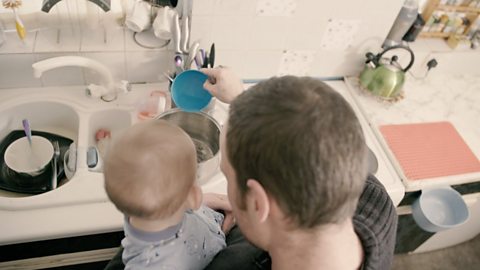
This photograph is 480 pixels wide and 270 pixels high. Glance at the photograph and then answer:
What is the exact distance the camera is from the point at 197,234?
93cm

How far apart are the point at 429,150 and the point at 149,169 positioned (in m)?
1.21

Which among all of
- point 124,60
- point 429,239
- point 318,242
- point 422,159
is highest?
point 318,242

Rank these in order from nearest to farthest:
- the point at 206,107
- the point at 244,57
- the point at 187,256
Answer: the point at 187,256, the point at 206,107, the point at 244,57

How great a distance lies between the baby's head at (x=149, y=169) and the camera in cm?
68

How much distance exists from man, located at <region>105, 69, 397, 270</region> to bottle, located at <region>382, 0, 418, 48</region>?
110 cm

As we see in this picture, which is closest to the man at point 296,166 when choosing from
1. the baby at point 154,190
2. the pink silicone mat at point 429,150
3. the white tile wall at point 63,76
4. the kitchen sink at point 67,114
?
the baby at point 154,190

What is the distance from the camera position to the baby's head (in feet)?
2.23

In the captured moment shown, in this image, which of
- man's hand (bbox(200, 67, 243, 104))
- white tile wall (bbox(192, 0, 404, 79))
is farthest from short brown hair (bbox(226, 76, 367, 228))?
white tile wall (bbox(192, 0, 404, 79))

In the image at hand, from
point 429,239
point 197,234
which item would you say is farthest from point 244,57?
point 429,239

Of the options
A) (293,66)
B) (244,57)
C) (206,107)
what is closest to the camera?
(206,107)

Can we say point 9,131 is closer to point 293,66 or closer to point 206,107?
point 206,107

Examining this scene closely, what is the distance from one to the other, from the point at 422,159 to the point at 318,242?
92 centimetres

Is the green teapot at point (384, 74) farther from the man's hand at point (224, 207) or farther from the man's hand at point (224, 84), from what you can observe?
the man's hand at point (224, 207)

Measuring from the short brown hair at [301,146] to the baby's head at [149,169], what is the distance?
5.8 inches
